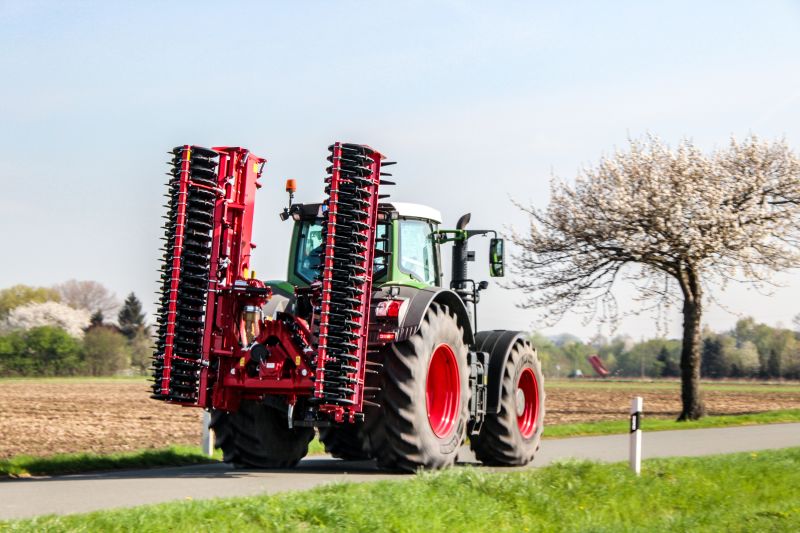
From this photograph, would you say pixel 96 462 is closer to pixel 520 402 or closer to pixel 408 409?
pixel 408 409

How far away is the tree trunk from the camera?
1006 inches

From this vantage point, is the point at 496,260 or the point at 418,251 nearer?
the point at 418,251

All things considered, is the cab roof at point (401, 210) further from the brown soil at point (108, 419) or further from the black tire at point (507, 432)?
the brown soil at point (108, 419)

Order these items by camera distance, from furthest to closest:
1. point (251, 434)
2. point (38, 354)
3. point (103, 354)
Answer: point (103, 354) < point (38, 354) < point (251, 434)

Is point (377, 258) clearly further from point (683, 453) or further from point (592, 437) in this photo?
point (592, 437)

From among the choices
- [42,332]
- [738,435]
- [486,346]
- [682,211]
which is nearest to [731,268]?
[682,211]

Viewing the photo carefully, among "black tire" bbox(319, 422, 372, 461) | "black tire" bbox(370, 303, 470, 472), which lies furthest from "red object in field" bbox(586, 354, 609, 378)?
"black tire" bbox(370, 303, 470, 472)

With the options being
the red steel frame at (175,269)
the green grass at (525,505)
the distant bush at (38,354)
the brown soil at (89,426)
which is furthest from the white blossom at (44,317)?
the green grass at (525,505)

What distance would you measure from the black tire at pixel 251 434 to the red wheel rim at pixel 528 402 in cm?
331

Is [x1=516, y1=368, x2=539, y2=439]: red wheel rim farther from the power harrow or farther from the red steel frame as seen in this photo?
the red steel frame

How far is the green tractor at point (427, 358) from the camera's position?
1091 cm

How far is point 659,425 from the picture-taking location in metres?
22.5

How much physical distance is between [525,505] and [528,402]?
5.18m

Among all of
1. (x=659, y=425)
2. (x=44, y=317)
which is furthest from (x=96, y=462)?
(x=44, y=317)
